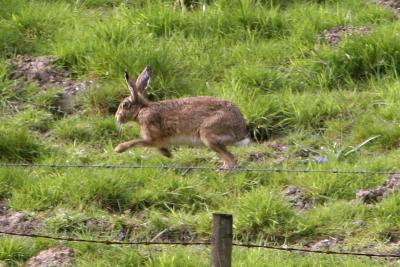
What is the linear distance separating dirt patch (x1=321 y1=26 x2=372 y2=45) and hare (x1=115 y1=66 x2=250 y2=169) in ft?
6.21

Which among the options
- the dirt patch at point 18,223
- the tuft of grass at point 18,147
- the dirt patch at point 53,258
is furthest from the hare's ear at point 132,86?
the dirt patch at point 53,258

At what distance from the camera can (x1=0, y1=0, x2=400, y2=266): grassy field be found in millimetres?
8844

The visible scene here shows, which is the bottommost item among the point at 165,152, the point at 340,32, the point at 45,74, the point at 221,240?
the point at 165,152

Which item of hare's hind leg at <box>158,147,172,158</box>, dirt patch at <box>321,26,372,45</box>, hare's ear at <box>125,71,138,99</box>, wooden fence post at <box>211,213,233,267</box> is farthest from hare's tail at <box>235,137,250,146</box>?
wooden fence post at <box>211,213,233,267</box>

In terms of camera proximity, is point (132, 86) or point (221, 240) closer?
point (221, 240)

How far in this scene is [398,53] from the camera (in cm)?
1094

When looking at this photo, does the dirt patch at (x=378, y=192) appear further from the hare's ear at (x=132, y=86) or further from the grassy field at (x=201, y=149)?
the hare's ear at (x=132, y=86)

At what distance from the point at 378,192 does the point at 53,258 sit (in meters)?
2.65

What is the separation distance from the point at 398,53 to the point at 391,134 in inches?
48.4

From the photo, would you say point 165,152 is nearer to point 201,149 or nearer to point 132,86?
point 201,149

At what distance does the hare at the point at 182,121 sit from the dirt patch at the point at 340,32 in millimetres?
1892

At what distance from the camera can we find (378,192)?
9180mm

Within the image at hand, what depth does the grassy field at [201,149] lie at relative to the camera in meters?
8.84

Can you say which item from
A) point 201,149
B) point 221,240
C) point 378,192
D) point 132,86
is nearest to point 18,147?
point 132,86
